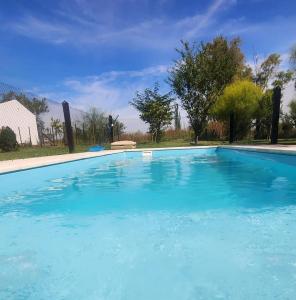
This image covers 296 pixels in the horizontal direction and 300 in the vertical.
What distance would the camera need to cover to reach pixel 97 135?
712 inches

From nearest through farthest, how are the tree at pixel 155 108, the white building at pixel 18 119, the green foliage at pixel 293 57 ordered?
the green foliage at pixel 293 57, the tree at pixel 155 108, the white building at pixel 18 119

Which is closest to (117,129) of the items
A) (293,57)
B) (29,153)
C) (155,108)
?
(155,108)

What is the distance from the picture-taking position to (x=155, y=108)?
Answer: 58.0ft

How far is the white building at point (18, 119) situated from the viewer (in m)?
19.1

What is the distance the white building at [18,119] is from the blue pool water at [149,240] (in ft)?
48.7

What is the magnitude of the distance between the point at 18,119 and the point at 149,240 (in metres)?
19.8

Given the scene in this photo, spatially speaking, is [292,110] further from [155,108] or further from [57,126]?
[57,126]

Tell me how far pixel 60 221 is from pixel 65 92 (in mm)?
18669

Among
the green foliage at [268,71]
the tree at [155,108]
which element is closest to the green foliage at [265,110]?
the tree at [155,108]

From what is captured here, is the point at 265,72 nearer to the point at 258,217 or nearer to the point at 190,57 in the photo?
the point at 190,57

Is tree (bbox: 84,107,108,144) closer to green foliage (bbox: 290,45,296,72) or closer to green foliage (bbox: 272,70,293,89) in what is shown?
green foliage (bbox: 290,45,296,72)

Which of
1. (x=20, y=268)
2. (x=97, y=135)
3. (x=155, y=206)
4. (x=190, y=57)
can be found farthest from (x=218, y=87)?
(x=20, y=268)

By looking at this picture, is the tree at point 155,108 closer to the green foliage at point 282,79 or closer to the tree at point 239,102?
the tree at point 239,102

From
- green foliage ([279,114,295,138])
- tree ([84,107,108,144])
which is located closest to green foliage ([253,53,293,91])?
green foliage ([279,114,295,138])
